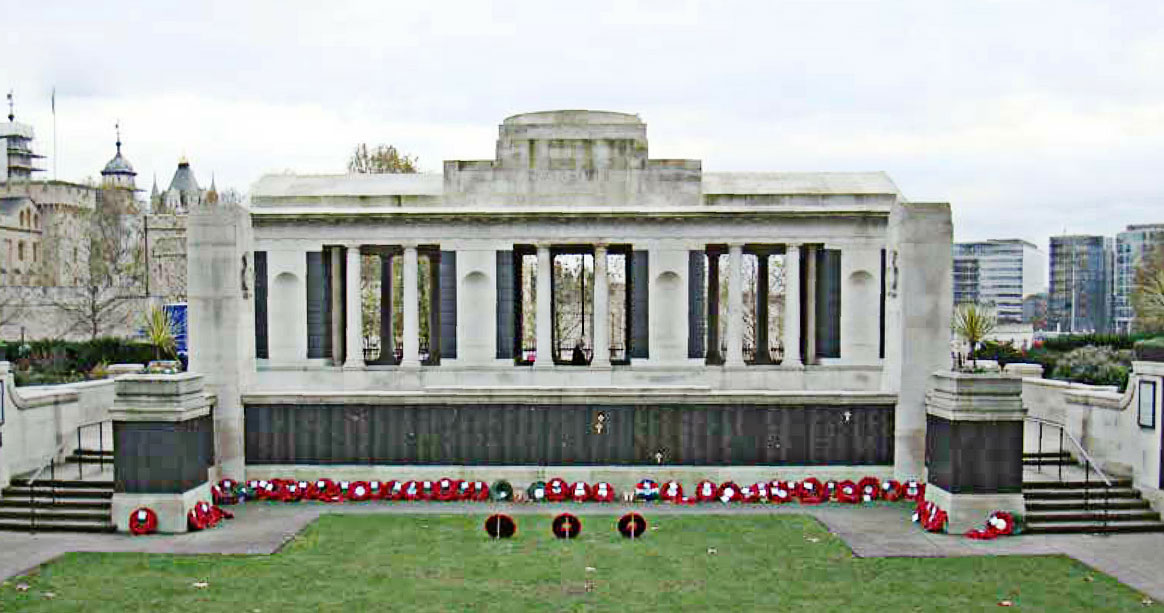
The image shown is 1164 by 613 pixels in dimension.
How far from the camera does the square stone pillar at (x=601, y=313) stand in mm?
34031

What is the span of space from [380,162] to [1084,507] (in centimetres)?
4630

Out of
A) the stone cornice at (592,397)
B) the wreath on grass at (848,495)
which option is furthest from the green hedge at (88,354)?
the wreath on grass at (848,495)

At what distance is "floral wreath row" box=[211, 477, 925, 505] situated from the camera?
22828 millimetres

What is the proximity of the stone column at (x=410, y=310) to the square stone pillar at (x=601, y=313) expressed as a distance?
255 inches

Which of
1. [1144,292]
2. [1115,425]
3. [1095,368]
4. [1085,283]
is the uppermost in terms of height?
[1085,283]

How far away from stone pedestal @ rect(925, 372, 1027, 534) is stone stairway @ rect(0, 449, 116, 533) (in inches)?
693

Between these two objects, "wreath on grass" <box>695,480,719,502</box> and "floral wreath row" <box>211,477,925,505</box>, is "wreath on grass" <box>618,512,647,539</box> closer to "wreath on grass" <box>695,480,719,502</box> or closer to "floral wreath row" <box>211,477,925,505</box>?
"floral wreath row" <box>211,477,925,505</box>

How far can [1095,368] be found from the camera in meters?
34.9

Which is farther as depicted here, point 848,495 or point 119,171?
point 119,171

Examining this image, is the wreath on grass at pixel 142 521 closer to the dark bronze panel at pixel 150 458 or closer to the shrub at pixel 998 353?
the dark bronze panel at pixel 150 458

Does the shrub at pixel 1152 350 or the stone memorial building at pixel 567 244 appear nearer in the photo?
the shrub at pixel 1152 350

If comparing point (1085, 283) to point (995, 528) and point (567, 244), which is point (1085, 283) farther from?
point (995, 528)

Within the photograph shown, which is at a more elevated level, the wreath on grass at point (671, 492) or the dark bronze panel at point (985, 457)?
the dark bronze panel at point (985, 457)

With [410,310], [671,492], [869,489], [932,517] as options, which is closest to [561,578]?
[671,492]
